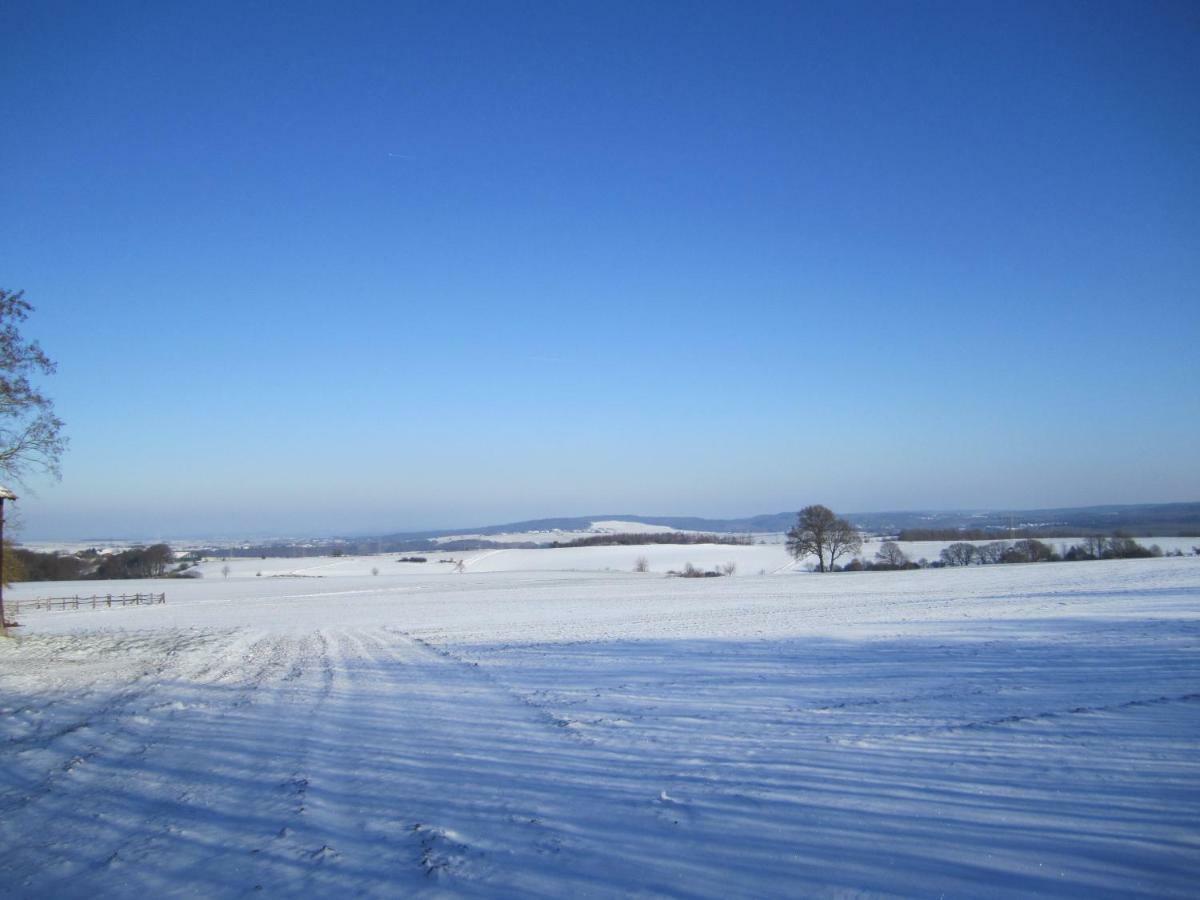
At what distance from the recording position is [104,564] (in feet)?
282

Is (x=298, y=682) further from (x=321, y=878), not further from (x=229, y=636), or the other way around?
(x=229, y=636)

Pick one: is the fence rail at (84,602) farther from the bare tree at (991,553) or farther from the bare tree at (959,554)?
the bare tree at (991,553)

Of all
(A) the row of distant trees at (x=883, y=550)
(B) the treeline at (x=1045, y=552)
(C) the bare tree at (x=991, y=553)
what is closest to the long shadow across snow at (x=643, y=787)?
(A) the row of distant trees at (x=883, y=550)

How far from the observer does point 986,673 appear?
12570 millimetres

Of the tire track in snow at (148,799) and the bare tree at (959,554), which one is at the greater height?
the tire track in snow at (148,799)

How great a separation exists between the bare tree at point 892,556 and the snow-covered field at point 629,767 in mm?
60077

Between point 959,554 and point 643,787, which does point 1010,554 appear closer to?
point 959,554

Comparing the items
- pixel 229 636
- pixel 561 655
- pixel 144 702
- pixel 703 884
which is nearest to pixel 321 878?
pixel 703 884

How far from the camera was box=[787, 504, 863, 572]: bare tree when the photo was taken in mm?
76000

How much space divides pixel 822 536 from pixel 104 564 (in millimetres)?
91634

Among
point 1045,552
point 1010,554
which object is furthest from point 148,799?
point 1045,552

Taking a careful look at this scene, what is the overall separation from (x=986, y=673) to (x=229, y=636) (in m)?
25.6

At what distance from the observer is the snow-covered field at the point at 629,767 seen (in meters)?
5.54

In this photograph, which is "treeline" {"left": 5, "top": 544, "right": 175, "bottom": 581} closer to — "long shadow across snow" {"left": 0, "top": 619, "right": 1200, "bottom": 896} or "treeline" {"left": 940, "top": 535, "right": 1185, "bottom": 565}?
"long shadow across snow" {"left": 0, "top": 619, "right": 1200, "bottom": 896}
